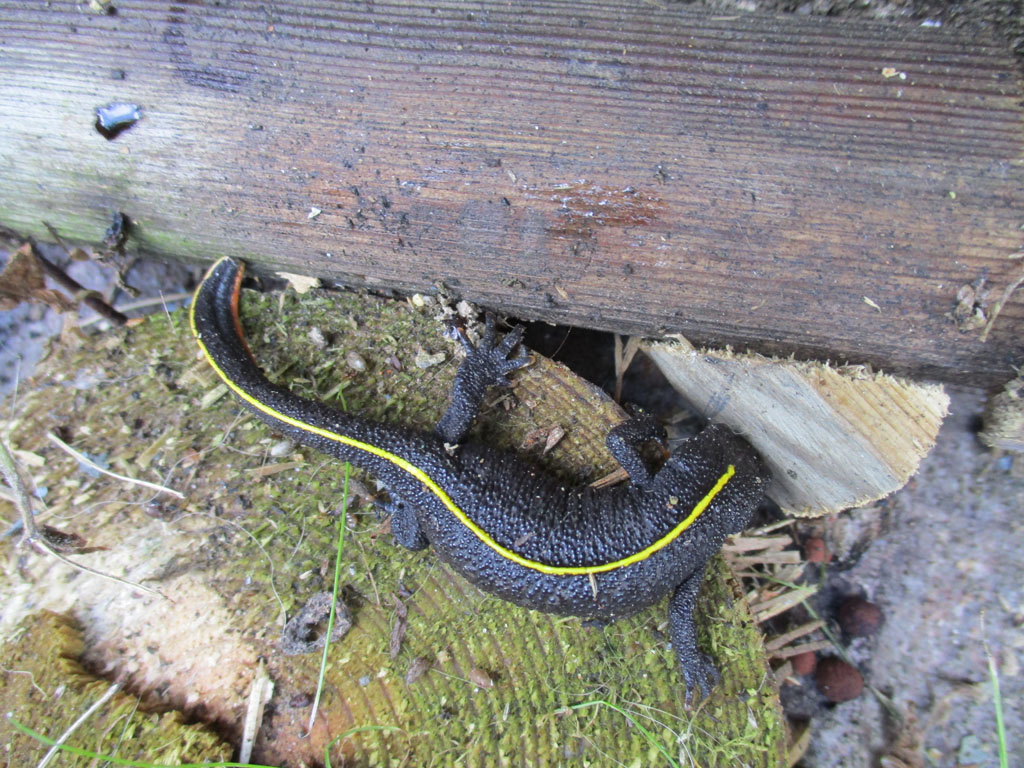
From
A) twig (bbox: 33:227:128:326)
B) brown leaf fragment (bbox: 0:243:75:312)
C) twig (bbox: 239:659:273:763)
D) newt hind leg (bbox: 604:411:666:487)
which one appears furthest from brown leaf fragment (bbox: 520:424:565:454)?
brown leaf fragment (bbox: 0:243:75:312)

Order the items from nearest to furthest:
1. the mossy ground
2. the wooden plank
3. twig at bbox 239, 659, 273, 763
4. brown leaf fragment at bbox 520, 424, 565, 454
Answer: the wooden plank, twig at bbox 239, 659, 273, 763, the mossy ground, brown leaf fragment at bbox 520, 424, 565, 454

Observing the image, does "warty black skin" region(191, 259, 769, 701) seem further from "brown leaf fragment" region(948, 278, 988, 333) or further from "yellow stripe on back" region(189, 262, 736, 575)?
"brown leaf fragment" region(948, 278, 988, 333)

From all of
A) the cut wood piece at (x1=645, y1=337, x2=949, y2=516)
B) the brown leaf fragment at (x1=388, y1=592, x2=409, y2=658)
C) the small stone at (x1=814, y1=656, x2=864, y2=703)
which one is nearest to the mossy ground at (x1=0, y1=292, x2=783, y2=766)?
the brown leaf fragment at (x1=388, y1=592, x2=409, y2=658)

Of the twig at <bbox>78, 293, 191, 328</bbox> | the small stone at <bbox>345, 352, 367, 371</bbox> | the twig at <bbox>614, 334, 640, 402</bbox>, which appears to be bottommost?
the twig at <bbox>78, 293, 191, 328</bbox>

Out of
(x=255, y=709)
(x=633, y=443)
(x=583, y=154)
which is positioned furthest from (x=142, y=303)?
(x=633, y=443)

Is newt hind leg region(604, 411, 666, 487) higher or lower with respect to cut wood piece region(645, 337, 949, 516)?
lower

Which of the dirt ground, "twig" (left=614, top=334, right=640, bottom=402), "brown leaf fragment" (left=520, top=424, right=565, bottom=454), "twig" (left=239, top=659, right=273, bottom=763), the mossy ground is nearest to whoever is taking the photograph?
"twig" (left=239, top=659, right=273, bottom=763)

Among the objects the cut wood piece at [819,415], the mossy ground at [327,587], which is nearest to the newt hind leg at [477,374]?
the mossy ground at [327,587]

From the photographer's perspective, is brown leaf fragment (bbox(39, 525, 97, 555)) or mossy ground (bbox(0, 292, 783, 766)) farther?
brown leaf fragment (bbox(39, 525, 97, 555))
